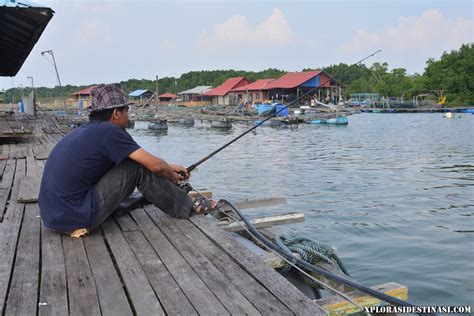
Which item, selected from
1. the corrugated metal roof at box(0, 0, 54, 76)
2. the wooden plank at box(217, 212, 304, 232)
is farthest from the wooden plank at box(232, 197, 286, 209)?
the corrugated metal roof at box(0, 0, 54, 76)

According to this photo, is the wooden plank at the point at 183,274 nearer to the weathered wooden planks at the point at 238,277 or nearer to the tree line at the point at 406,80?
the weathered wooden planks at the point at 238,277

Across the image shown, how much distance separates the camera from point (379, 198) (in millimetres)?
10992

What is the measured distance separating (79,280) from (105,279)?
16cm

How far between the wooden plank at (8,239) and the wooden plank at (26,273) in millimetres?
34

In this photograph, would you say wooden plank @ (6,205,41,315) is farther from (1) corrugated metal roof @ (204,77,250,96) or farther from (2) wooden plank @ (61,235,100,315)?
(1) corrugated metal roof @ (204,77,250,96)

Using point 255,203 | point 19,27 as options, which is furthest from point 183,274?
point 19,27

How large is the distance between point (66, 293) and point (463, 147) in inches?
922

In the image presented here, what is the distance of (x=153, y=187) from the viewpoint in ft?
12.8

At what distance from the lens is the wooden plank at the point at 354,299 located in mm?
2826

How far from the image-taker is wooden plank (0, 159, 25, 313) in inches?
110

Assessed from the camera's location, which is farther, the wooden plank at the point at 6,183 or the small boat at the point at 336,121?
the small boat at the point at 336,121

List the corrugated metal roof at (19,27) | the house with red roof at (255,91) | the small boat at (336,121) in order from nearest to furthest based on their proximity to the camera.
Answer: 1. the corrugated metal roof at (19,27)
2. the small boat at (336,121)
3. the house with red roof at (255,91)

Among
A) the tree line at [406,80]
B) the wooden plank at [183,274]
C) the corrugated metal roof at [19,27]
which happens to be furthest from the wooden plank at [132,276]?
the tree line at [406,80]

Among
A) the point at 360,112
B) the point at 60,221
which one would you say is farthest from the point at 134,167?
the point at 360,112
